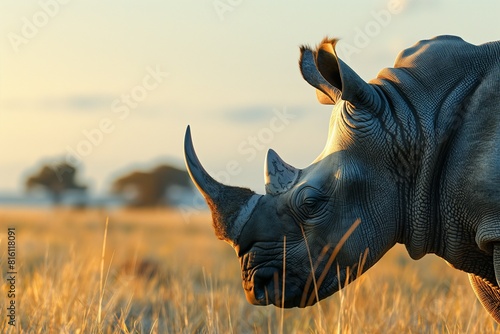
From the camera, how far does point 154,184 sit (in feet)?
127

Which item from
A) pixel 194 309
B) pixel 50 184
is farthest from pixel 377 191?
pixel 50 184

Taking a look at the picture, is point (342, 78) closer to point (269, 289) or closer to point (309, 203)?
point (309, 203)

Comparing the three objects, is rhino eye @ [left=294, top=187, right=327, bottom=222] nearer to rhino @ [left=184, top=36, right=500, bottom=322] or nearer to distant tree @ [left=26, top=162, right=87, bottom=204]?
rhino @ [left=184, top=36, right=500, bottom=322]

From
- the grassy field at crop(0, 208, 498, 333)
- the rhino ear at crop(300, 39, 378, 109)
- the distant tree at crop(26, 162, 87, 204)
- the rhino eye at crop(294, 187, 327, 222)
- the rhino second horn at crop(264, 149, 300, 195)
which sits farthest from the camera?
the distant tree at crop(26, 162, 87, 204)

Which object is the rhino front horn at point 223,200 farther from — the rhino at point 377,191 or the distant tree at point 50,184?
the distant tree at point 50,184

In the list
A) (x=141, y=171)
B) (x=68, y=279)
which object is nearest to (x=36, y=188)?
(x=141, y=171)

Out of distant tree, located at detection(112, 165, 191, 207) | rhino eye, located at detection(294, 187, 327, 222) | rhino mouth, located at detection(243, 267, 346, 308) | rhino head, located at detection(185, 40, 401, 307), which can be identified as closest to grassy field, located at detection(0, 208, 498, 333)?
rhino mouth, located at detection(243, 267, 346, 308)

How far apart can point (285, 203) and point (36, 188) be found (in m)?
36.6

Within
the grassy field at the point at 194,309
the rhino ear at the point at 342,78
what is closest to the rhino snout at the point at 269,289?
the grassy field at the point at 194,309

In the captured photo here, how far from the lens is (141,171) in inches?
1551

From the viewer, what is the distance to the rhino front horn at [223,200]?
4.14m

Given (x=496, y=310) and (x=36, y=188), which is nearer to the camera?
(x=496, y=310)

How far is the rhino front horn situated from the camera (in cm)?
414

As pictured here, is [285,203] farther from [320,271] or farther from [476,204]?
[476,204]
